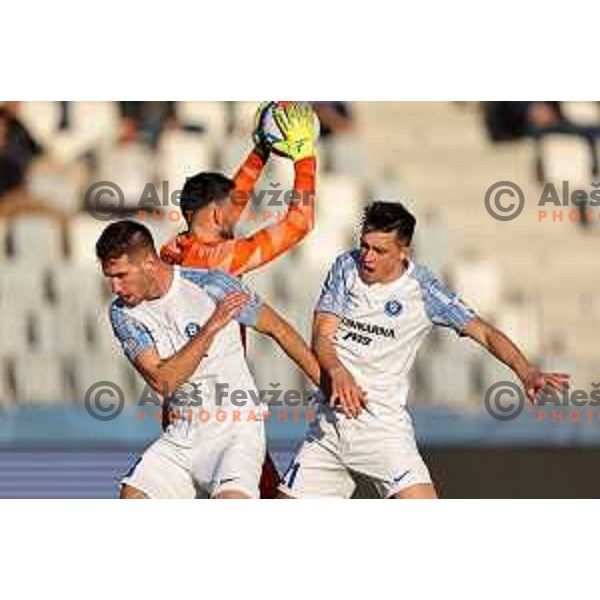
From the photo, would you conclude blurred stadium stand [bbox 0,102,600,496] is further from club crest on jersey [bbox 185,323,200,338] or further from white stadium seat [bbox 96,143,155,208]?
club crest on jersey [bbox 185,323,200,338]

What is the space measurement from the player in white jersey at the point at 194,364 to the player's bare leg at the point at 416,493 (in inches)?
20.1

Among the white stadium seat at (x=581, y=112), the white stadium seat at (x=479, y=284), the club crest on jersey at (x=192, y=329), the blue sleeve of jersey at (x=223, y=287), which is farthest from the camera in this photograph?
the white stadium seat at (x=581, y=112)

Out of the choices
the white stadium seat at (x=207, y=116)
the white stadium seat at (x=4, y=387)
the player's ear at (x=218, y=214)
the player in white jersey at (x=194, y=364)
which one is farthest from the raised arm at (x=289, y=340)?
the white stadium seat at (x=4, y=387)

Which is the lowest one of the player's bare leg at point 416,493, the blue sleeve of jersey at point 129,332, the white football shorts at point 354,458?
the player's bare leg at point 416,493

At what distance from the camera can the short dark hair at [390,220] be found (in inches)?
242

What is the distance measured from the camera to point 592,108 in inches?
249

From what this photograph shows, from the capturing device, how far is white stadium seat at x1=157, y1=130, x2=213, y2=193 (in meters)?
6.24

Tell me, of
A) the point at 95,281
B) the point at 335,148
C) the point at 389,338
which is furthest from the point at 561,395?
the point at 95,281

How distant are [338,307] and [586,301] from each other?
3.01ft

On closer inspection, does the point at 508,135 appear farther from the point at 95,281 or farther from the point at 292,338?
the point at 95,281

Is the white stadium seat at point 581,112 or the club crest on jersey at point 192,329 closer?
the club crest on jersey at point 192,329
